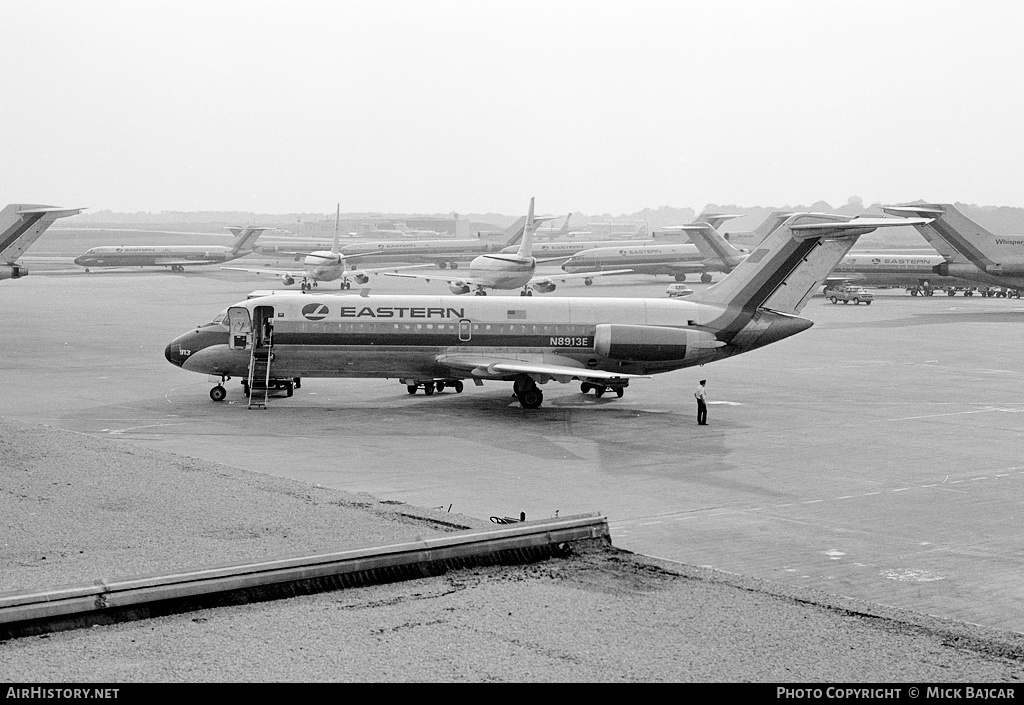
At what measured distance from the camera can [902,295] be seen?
330 feet

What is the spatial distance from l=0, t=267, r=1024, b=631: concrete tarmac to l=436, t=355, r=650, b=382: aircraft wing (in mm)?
1192

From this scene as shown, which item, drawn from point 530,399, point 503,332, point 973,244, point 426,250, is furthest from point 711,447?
point 426,250

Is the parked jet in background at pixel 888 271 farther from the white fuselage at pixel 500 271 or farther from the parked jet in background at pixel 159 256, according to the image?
the parked jet in background at pixel 159 256

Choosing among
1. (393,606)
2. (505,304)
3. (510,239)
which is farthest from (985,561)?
(510,239)

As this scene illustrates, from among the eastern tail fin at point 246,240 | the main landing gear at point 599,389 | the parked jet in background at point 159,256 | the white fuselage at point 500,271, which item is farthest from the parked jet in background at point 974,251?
the eastern tail fin at point 246,240

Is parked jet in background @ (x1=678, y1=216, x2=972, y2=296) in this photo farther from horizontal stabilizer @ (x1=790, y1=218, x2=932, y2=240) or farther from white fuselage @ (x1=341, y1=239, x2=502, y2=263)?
horizontal stabilizer @ (x1=790, y1=218, x2=932, y2=240)

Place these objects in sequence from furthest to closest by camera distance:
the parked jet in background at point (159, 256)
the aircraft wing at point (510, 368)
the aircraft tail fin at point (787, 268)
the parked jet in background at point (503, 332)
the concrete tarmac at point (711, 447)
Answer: the parked jet in background at point (159, 256) → the parked jet in background at point (503, 332) → the aircraft tail fin at point (787, 268) → the aircraft wing at point (510, 368) → the concrete tarmac at point (711, 447)

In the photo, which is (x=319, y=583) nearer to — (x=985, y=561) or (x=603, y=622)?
(x=603, y=622)

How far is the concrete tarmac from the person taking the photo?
63.4ft

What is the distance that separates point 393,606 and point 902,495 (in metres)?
14.8

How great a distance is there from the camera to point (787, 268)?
36500 mm

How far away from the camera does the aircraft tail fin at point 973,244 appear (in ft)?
232

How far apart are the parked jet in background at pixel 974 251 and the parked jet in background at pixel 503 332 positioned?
38.3 metres

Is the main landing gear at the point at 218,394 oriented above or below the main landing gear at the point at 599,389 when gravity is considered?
below
